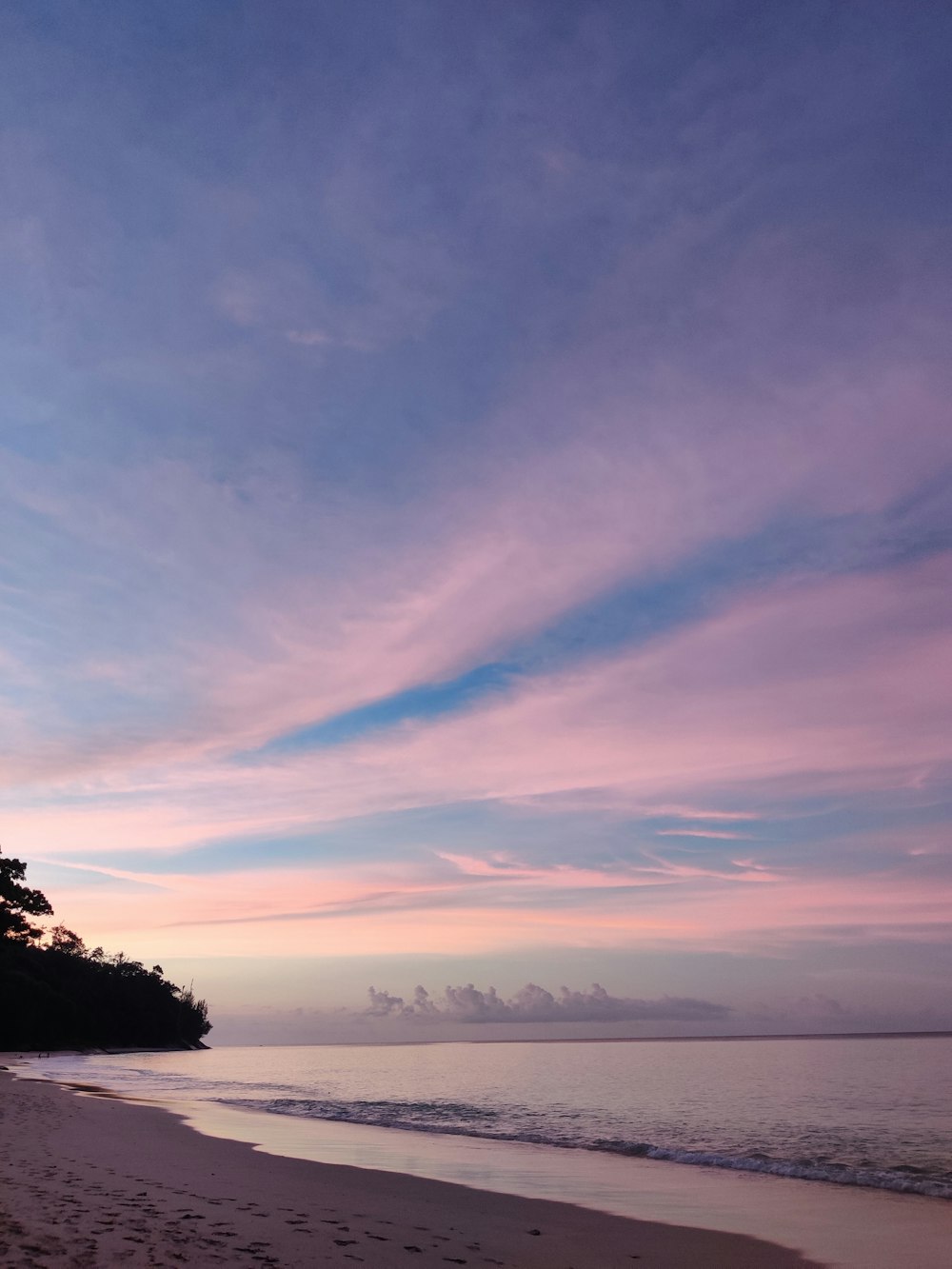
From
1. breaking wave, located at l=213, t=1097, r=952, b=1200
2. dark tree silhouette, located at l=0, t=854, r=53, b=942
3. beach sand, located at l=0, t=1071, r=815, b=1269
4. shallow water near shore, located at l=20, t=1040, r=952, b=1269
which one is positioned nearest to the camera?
beach sand, located at l=0, t=1071, r=815, b=1269

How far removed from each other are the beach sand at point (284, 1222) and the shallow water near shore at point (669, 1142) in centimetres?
169

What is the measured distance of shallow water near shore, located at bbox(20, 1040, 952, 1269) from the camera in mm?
15047

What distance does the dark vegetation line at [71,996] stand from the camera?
252 feet

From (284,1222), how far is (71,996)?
137 m

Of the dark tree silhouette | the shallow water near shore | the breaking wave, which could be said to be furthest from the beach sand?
the dark tree silhouette

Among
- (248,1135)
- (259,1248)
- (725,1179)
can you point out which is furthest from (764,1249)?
(248,1135)

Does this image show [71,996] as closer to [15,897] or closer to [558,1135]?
[15,897]

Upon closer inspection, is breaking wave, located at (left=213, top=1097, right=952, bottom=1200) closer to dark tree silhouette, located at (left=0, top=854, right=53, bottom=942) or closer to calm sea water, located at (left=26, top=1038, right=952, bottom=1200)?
calm sea water, located at (left=26, top=1038, right=952, bottom=1200)

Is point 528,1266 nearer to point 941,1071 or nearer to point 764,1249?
point 764,1249

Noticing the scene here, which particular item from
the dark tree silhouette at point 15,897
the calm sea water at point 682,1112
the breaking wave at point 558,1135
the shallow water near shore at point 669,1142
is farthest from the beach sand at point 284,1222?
the dark tree silhouette at point 15,897

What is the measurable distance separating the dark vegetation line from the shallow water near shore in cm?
3115

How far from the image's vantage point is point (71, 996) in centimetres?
12756

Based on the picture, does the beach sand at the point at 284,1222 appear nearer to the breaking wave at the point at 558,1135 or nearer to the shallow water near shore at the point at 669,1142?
the shallow water near shore at the point at 669,1142

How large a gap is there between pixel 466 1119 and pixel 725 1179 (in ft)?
53.8
